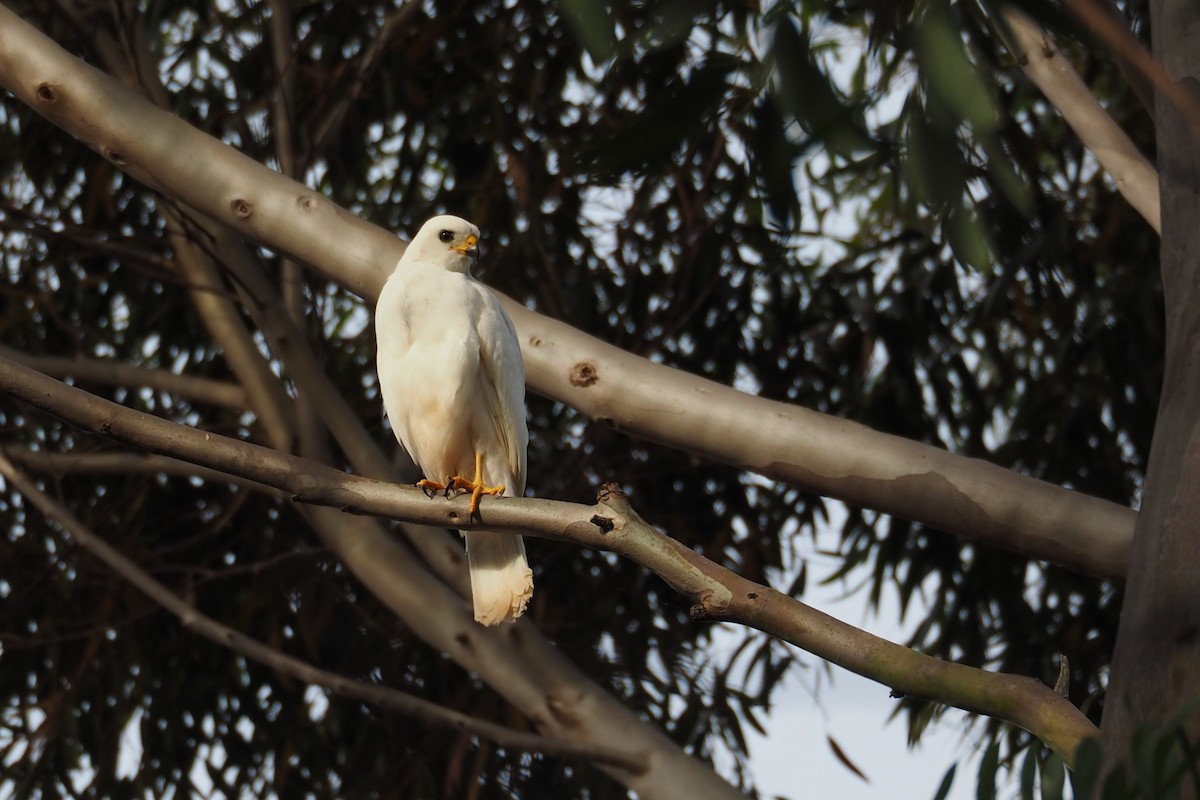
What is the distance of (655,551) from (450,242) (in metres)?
1.39

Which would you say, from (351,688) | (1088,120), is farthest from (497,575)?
(1088,120)

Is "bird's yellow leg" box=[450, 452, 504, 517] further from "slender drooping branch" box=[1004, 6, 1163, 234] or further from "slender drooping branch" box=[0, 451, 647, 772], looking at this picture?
"slender drooping branch" box=[1004, 6, 1163, 234]

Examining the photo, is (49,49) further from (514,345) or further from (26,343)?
(26,343)

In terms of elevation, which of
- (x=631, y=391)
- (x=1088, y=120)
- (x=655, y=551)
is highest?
(x=1088, y=120)

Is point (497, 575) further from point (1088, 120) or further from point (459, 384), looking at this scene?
point (1088, 120)

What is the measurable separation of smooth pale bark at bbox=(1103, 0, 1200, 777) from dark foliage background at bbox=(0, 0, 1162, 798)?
1454 mm

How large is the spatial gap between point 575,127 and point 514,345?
1668 mm

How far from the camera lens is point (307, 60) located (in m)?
4.01

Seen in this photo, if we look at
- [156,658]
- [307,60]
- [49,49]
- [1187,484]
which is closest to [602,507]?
[1187,484]

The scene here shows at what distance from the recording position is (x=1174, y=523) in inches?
71.9

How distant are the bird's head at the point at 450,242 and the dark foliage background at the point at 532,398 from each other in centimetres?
79

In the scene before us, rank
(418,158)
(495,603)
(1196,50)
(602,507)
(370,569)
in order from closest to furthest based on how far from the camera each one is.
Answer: (602,507) → (1196,50) → (495,603) → (370,569) → (418,158)

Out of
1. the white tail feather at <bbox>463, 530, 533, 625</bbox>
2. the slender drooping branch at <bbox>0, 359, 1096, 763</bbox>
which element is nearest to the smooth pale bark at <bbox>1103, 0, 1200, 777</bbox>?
the slender drooping branch at <bbox>0, 359, 1096, 763</bbox>

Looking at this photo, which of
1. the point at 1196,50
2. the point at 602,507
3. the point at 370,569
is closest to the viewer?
the point at 602,507
